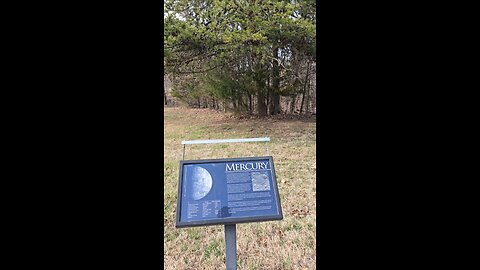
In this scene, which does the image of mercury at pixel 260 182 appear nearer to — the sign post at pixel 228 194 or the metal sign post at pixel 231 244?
the sign post at pixel 228 194

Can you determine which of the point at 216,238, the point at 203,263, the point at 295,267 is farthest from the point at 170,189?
the point at 295,267

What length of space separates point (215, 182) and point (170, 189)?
1593 millimetres

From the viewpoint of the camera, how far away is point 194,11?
5.88 m

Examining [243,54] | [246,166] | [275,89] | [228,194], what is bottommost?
[228,194]

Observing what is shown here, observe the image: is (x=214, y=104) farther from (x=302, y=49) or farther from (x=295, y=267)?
(x=295, y=267)

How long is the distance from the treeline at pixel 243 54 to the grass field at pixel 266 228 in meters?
1.43

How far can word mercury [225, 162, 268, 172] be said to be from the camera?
5.47 feet

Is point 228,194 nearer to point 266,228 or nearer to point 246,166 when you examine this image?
point 246,166

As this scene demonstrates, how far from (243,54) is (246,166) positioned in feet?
15.9

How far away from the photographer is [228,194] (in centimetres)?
160

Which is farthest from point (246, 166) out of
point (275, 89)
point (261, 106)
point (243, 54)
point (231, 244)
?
point (261, 106)

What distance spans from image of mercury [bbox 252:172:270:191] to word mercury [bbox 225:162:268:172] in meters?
0.03

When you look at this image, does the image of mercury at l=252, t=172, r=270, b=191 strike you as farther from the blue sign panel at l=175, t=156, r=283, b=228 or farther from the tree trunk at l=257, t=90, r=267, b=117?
the tree trunk at l=257, t=90, r=267, b=117

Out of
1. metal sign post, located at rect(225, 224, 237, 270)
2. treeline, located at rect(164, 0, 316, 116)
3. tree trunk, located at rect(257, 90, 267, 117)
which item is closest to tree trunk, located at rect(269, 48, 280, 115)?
treeline, located at rect(164, 0, 316, 116)
